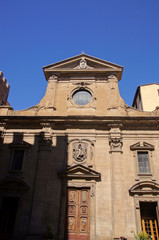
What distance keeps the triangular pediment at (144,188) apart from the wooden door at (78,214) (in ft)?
9.35

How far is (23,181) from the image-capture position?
13688mm

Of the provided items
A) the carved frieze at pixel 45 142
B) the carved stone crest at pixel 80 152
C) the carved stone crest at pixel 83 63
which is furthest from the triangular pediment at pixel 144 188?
the carved stone crest at pixel 83 63

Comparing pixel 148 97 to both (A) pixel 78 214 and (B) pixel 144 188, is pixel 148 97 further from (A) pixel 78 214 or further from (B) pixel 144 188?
(A) pixel 78 214

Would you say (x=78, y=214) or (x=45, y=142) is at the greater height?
(x=45, y=142)

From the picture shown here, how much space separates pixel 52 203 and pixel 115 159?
487 cm

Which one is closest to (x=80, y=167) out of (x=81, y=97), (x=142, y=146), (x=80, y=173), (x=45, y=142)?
(x=80, y=173)

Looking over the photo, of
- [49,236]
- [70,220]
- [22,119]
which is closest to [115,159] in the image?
A: [70,220]

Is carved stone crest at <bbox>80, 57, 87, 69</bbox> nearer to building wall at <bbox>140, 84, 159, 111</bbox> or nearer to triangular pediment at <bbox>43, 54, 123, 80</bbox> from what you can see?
triangular pediment at <bbox>43, 54, 123, 80</bbox>

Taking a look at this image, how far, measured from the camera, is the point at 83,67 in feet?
60.6

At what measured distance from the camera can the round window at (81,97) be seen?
55.8ft

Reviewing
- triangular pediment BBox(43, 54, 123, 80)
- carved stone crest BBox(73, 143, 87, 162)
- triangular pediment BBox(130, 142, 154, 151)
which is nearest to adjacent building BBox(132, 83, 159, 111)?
triangular pediment BBox(43, 54, 123, 80)

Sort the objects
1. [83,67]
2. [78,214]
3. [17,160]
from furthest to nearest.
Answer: [83,67], [17,160], [78,214]

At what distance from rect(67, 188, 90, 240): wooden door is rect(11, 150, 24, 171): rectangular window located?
12.7 feet

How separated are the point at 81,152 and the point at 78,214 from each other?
3.87 m
